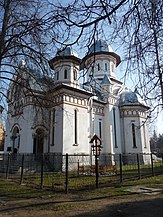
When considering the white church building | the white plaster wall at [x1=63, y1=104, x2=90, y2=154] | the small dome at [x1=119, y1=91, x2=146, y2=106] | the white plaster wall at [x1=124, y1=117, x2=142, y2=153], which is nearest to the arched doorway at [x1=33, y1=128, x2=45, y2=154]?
the white church building

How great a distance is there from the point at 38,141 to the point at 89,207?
615 inches

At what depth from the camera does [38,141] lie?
831 inches

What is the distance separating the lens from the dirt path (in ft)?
18.1

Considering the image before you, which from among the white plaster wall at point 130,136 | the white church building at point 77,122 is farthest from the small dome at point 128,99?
the white plaster wall at point 130,136

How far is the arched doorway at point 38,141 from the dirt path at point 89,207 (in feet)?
41.2

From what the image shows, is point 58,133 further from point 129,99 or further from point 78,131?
point 129,99

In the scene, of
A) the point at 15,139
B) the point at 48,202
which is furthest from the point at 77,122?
the point at 48,202

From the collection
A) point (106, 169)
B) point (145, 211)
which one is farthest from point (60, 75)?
point (145, 211)

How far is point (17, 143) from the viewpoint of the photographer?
2197 centimetres

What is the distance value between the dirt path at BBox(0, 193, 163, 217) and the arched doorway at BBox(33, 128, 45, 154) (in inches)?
494

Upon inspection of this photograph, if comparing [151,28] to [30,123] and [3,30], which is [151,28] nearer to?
[3,30]

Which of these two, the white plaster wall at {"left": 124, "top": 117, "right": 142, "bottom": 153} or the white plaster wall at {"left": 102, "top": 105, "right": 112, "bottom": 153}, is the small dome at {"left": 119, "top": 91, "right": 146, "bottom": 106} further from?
the white plaster wall at {"left": 102, "top": 105, "right": 112, "bottom": 153}

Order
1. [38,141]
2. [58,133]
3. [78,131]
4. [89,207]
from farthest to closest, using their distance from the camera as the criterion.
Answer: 1. [38,141]
2. [78,131]
3. [58,133]
4. [89,207]

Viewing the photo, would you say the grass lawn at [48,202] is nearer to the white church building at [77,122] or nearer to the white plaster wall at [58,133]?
the white church building at [77,122]
